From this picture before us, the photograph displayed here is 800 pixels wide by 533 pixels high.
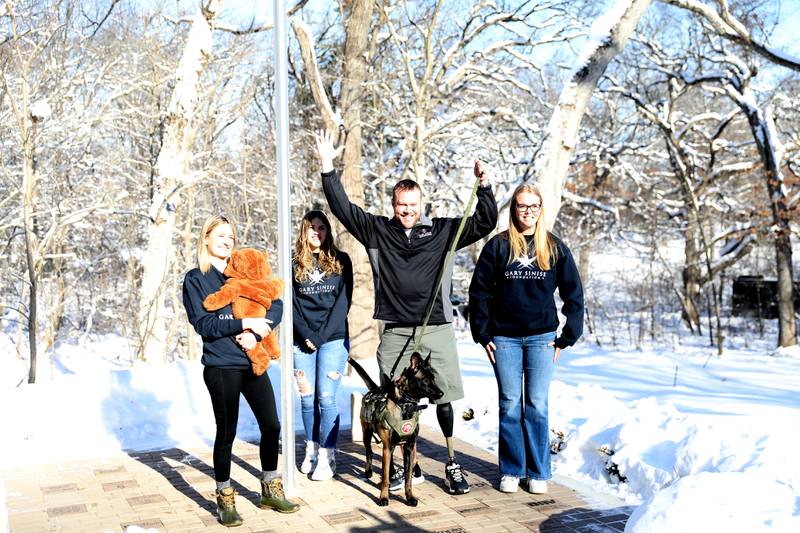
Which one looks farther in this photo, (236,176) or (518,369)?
(236,176)

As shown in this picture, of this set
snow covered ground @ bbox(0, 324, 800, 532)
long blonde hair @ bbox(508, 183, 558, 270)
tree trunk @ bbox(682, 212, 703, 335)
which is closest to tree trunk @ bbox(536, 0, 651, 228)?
snow covered ground @ bbox(0, 324, 800, 532)

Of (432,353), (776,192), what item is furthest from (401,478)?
(776,192)

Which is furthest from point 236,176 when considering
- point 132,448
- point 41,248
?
point 132,448

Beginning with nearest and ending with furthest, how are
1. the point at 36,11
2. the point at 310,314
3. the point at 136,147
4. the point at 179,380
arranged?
the point at 310,314
the point at 179,380
the point at 36,11
the point at 136,147

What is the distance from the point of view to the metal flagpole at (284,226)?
14.4 ft

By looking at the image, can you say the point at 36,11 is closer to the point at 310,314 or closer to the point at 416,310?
the point at 310,314

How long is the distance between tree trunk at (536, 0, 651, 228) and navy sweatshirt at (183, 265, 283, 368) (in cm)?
389

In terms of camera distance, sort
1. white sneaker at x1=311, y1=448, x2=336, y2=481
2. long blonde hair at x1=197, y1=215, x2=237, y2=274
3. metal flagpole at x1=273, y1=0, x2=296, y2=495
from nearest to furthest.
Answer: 1. long blonde hair at x1=197, y1=215, x2=237, y2=274
2. metal flagpole at x1=273, y1=0, x2=296, y2=495
3. white sneaker at x1=311, y1=448, x2=336, y2=481

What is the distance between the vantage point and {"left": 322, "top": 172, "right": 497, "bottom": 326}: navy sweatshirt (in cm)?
465

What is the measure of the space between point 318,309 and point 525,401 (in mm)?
1491

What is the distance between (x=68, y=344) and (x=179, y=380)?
1459 centimetres

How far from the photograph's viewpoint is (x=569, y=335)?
4648 mm

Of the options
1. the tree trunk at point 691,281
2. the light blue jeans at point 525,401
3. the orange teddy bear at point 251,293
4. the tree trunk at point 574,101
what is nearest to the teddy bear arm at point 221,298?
the orange teddy bear at point 251,293

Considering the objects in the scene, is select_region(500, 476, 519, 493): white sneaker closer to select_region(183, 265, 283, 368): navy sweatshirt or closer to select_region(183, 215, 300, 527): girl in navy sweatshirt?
select_region(183, 215, 300, 527): girl in navy sweatshirt
